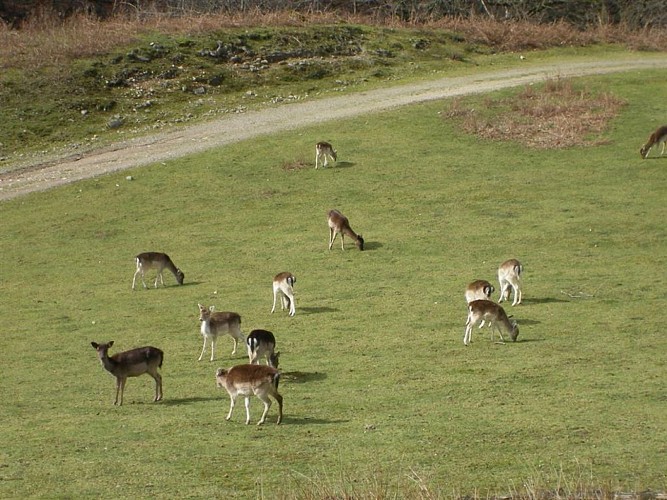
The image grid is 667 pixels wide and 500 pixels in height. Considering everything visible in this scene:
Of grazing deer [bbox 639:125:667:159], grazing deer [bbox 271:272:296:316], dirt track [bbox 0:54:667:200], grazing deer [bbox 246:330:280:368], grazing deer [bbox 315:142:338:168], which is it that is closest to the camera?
grazing deer [bbox 246:330:280:368]

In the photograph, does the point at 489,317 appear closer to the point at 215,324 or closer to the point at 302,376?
the point at 302,376

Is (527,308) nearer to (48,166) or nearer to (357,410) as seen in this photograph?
(357,410)

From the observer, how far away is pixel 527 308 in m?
20.8

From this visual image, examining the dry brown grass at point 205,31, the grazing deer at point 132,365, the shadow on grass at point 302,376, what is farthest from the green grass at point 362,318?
the dry brown grass at point 205,31

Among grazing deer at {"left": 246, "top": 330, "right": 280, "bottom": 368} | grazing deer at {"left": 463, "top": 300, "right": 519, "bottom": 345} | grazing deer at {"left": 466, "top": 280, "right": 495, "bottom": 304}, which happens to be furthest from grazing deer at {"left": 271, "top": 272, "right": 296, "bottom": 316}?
grazing deer at {"left": 246, "top": 330, "right": 280, "bottom": 368}

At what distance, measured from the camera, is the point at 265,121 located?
38.1 metres

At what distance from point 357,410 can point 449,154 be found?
19529 millimetres

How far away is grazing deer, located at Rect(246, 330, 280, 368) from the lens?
54.4 ft

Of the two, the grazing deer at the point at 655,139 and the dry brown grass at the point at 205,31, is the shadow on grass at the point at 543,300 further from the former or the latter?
the dry brown grass at the point at 205,31

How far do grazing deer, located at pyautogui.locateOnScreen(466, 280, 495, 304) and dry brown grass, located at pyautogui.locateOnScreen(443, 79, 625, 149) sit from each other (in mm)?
14727

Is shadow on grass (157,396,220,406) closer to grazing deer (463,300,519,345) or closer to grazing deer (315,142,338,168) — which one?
grazing deer (463,300,519,345)

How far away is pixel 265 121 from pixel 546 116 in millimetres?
9592

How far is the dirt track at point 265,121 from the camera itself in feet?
110

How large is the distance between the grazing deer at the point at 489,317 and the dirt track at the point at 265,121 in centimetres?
1789
